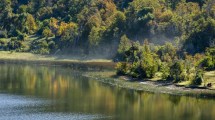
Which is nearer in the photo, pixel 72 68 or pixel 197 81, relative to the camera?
pixel 197 81

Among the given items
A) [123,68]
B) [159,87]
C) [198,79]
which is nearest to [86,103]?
[159,87]

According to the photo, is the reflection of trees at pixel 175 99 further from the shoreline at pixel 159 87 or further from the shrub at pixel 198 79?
the shrub at pixel 198 79

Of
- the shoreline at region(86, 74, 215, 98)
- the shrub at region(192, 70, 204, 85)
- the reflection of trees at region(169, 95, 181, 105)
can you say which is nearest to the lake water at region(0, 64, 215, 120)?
the reflection of trees at region(169, 95, 181, 105)

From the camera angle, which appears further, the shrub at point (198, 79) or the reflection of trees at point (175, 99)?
the shrub at point (198, 79)

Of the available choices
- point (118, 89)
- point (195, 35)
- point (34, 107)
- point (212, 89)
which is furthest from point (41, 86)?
point (195, 35)

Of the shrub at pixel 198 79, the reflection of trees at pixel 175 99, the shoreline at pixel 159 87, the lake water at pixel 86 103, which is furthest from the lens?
the shrub at pixel 198 79

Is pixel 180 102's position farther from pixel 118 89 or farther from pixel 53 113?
pixel 53 113

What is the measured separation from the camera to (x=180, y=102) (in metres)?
112

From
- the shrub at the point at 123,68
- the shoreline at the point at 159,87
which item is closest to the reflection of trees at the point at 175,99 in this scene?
the shoreline at the point at 159,87

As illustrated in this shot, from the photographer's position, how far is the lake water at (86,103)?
312 ft

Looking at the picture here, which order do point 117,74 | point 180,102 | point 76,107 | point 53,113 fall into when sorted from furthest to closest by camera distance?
point 117,74 → point 180,102 → point 76,107 → point 53,113

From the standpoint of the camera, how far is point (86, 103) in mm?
108000

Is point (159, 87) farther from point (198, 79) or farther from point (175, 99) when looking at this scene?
point (175, 99)

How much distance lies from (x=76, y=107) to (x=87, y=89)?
27347mm
